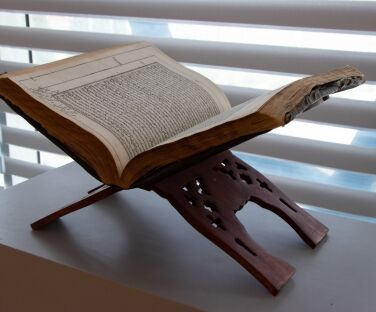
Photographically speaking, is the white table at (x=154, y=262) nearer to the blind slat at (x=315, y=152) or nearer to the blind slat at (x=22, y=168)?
the blind slat at (x=315, y=152)

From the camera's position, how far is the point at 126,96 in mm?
873

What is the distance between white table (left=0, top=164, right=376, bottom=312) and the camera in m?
0.76

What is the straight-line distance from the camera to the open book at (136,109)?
691mm

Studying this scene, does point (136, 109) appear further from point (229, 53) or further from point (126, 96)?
point (229, 53)

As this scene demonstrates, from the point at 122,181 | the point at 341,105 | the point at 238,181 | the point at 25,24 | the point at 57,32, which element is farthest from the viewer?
the point at 25,24

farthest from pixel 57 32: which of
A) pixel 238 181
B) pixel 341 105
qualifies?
pixel 238 181

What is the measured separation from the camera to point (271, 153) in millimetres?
1292

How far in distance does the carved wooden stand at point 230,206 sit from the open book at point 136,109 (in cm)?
4

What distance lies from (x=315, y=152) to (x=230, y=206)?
467 mm

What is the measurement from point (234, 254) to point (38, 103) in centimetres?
30

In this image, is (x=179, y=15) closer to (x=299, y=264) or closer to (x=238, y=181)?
(x=238, y=181)

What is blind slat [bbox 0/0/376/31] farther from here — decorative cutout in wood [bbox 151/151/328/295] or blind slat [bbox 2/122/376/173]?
decorative cutout in wood [bbox 151/151/328/295]

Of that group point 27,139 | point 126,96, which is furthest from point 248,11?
point 27,139

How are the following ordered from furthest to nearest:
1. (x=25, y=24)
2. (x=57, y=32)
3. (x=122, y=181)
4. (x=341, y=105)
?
(x=25, y=24) → (x=57, y=32) → (x=341, y=105) → (x=122, y=181)
